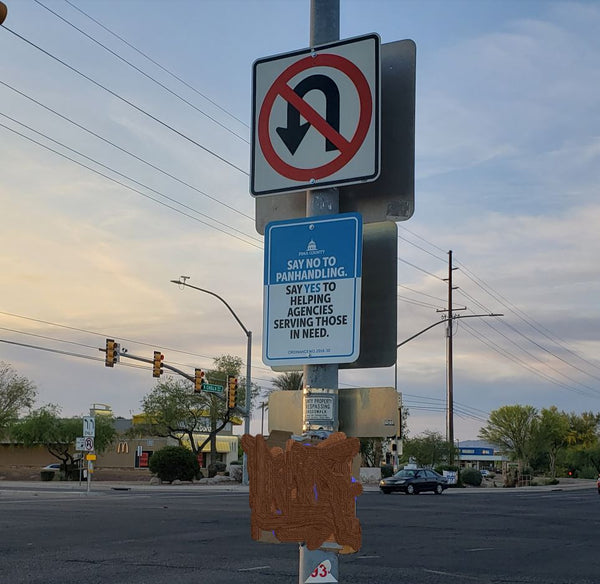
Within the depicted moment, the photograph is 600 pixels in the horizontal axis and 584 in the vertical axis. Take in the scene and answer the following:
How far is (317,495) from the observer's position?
11.2 ft

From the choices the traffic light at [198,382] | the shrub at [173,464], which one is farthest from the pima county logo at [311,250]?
the shrub at [173,464]

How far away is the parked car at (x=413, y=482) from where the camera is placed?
148 ft

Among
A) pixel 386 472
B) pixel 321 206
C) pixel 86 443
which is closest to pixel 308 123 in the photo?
pixel 321 206

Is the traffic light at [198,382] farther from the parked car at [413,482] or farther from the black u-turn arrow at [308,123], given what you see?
the black u-turn arrow at [308,123]

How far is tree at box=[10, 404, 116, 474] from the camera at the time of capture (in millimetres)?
74812

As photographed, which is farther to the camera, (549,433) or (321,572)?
(549,433)

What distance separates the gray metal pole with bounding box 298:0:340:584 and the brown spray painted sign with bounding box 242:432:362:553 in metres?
0.08

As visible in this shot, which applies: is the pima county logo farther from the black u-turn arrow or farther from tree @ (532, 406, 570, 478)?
tree @ (532, 406, 570, 478)

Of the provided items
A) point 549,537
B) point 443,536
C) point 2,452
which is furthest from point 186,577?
point 2,452

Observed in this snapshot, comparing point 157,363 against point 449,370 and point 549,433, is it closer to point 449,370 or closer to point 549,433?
point 449,370

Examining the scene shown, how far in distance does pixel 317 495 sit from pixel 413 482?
43.3 meters

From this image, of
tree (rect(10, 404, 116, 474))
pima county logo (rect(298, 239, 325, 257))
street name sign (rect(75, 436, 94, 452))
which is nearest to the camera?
pima county logo (rect(298, 239, 325, 257))

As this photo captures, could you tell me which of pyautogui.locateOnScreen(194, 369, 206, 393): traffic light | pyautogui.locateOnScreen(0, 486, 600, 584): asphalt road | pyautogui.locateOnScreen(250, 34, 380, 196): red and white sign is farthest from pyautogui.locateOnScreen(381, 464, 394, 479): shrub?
pyautogui.locateOnScreen(250, 34, 380, 196): red and white sign

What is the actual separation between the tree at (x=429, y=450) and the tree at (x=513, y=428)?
1836 cm
